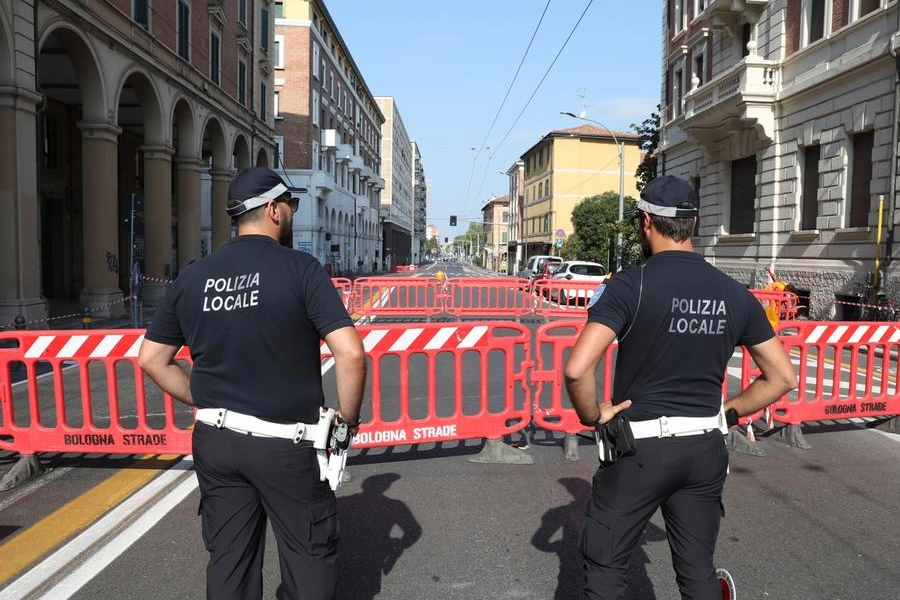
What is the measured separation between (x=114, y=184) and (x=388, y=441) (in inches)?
605

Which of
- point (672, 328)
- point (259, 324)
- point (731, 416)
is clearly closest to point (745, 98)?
point (731, 416)

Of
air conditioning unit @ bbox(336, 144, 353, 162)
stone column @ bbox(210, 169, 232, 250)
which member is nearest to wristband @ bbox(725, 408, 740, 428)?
stone column @ bbox(210, 169, 232, 250)

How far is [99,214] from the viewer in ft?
58.0

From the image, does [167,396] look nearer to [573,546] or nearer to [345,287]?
[573,546]

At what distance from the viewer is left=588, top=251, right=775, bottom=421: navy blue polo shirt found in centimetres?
243

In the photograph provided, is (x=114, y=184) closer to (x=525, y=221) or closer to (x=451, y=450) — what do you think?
(x=451, y=450)

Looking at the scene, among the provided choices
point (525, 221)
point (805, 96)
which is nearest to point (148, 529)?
point (805, 96)

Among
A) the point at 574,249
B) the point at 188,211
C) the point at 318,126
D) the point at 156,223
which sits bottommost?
the point at 574,249

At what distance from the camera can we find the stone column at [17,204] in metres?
13.5

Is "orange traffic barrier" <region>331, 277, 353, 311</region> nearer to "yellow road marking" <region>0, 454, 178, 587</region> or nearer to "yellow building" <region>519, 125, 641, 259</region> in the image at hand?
"yellow road marking" <region>0, 454, 178, 587</region>

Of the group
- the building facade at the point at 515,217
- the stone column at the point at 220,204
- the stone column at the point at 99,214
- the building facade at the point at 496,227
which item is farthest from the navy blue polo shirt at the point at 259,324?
the building facade at the point at 496,227

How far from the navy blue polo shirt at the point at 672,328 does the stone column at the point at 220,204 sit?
1034 inches

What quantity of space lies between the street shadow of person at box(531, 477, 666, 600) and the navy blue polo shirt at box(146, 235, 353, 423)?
153cm

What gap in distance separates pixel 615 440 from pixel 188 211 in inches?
939
